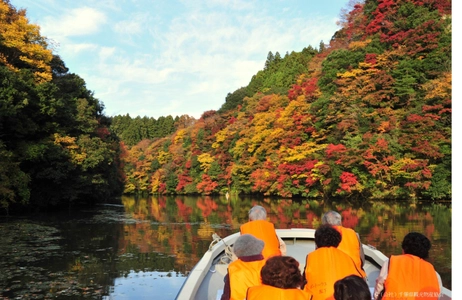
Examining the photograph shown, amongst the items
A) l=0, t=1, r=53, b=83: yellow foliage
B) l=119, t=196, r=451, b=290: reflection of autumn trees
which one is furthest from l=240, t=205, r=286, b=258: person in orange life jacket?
l=0, t=1, r=53, b=83: yellow foliage

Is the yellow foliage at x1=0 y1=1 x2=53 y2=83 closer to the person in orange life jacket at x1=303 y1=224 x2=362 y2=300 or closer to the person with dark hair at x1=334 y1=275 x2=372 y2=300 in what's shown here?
the person in orange life jacket at x1=303 y1=224 x2=362 y2=300

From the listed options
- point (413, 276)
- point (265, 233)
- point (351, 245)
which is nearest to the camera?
point (413, 276)

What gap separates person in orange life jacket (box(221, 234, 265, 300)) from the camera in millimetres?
2799

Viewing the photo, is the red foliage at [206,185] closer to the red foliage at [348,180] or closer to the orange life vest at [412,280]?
the red foliage at [348,180]

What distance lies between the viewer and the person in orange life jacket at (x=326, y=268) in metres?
2.92

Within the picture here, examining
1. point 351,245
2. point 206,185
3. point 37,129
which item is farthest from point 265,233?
point 206,185

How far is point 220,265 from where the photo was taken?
5641 mm

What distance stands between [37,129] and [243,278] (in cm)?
2106

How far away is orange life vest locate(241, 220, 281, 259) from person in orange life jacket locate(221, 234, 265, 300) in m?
1.10

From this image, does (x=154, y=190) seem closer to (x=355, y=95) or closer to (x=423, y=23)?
(x=355, y=95)

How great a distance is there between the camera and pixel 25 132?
1938cm

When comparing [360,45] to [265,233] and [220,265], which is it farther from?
[265,233]

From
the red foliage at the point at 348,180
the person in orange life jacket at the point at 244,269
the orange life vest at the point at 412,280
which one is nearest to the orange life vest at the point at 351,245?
the orange life vest at the point at 412,280

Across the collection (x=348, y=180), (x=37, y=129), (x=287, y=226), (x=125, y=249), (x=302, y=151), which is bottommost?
(x=125, y=249)
